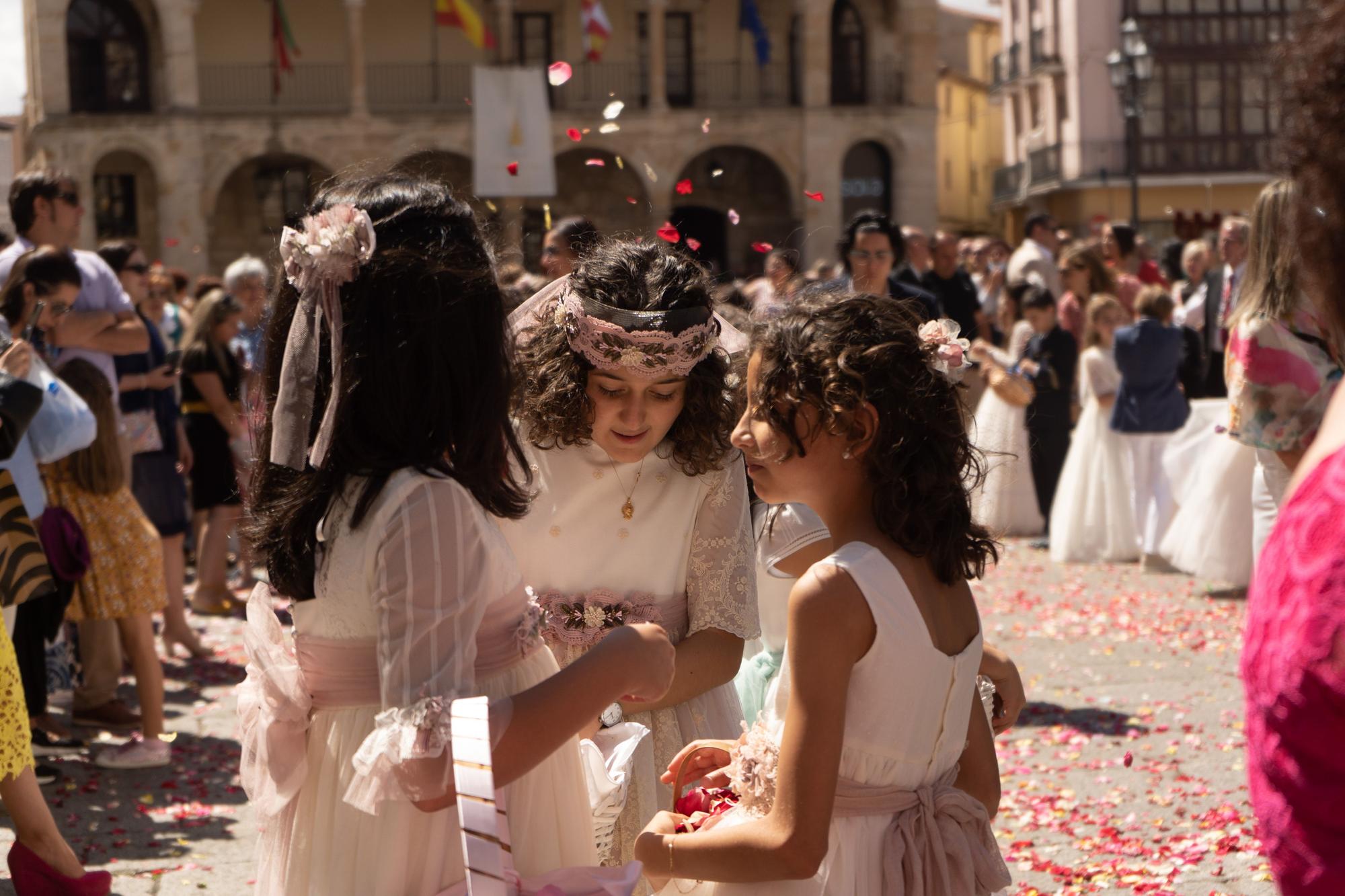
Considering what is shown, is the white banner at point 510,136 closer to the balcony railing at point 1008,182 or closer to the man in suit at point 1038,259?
the man in suit at point 1038,259

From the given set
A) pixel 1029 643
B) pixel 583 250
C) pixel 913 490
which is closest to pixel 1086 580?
pixel 1029 643

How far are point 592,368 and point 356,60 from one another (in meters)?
32.6

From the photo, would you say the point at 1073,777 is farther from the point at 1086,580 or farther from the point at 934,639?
Answer: the point at 1086,580

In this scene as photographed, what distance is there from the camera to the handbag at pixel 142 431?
7773mm

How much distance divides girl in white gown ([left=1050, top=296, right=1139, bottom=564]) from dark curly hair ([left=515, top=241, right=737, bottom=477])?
26.2ft

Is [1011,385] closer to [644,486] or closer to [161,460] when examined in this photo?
[161,460]

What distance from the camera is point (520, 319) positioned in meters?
3.29

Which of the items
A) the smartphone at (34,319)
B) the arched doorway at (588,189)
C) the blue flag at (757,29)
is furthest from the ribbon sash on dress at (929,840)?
the arched doorway at (588,189)

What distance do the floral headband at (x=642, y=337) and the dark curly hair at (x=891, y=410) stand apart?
1.96 ft

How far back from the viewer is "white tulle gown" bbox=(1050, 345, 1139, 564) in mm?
10539

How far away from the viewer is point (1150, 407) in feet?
34.0

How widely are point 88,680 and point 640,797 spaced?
432 centimetres

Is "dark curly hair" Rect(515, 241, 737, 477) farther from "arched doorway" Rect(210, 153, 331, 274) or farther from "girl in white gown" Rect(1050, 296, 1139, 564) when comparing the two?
"arched doorway" Rect(210, 153, 331, 274)

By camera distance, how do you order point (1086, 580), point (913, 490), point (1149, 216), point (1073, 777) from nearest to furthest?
point (913, 490)
point (1073, 777)
point (1086, 580)
point (1149, 216)
